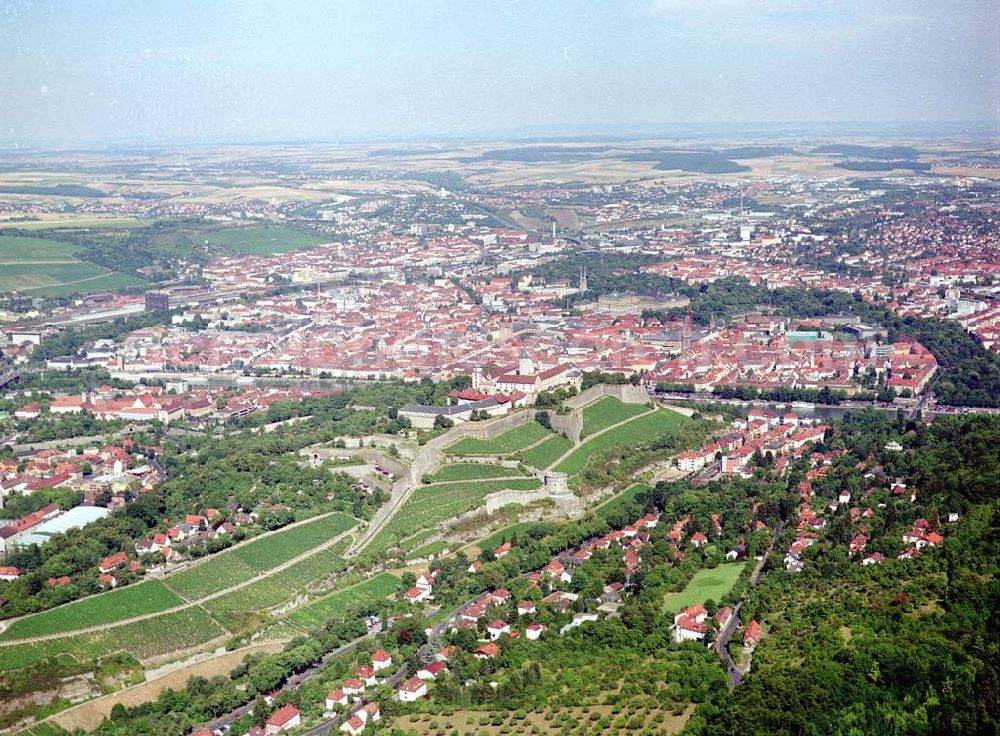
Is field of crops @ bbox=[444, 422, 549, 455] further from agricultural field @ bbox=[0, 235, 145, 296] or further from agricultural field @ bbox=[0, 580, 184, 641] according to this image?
agricultural field @ bbox=[0, 235, 145, 296]

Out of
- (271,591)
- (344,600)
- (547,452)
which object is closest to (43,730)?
(271,591)

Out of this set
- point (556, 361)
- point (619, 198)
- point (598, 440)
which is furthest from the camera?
point (619, 198)

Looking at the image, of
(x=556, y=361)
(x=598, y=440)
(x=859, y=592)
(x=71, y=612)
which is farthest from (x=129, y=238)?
(x=859, y=592)

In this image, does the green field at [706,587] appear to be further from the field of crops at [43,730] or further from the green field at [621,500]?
the field of crops at [43,730]

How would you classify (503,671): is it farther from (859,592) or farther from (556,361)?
(556,361)

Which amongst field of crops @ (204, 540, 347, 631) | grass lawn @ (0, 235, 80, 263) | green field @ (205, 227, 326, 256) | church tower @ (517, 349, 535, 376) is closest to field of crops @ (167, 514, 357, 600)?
field of crops @ (204, 540, 347, 631)
